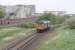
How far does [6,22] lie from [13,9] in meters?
45.3

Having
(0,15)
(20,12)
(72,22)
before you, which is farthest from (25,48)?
(20,12)

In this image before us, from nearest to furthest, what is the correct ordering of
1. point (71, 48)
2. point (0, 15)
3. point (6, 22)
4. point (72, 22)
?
point (71, 48)
point (72, 22)
point (6, 22)
point (0, 15)

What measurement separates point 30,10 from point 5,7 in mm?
10474

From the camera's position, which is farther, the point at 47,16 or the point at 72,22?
the point at 47,16

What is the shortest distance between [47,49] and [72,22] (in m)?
26.9

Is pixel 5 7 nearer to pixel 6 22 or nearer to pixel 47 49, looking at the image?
pixel 6 22

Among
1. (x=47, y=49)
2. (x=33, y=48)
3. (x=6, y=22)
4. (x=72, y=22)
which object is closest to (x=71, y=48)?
(x=47, y=49)

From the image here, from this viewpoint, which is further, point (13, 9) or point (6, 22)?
point (13, 9)

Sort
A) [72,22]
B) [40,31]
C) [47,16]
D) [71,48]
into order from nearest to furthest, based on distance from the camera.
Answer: [71,48] < [40,31] < [72,22] < [47,16]

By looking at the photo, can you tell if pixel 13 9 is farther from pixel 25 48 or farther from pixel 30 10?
pixel 25 48

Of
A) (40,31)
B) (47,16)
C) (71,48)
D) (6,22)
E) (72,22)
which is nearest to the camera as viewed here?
(71,48)

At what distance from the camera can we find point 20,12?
98562mm

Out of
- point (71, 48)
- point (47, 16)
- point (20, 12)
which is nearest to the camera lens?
point (71, 48)

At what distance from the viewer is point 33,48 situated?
71.2ft
